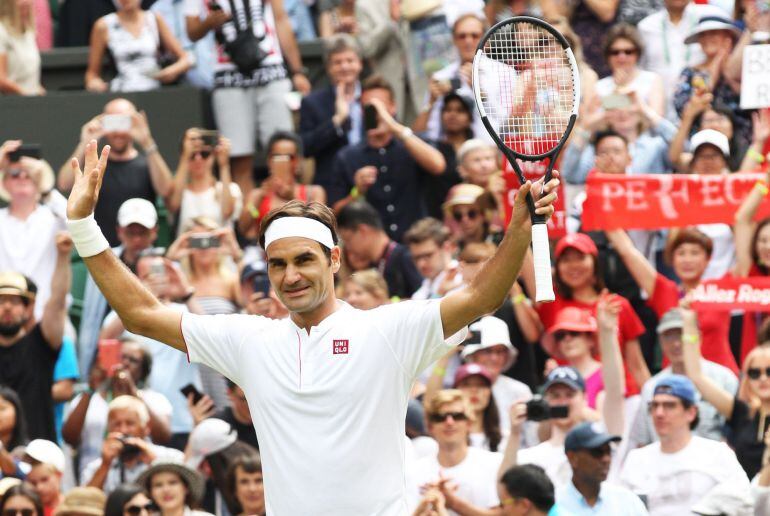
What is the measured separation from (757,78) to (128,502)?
15.1ft

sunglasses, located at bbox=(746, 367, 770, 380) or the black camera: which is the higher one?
sunglasses, located at bbox=(746, 367, 770, 380)

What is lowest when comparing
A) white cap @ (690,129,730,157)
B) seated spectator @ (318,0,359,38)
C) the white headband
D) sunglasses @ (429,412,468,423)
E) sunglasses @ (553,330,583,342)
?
sunglasses @ (429,412,468,423)

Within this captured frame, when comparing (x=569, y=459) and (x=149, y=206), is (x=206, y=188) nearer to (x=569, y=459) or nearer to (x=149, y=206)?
(x=149, y=206)

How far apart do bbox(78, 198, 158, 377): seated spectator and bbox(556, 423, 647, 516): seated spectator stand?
13.4 ft

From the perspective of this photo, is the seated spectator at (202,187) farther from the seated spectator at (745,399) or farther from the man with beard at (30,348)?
the seated spectator at (745,399)

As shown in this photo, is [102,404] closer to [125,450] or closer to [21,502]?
[125,450]

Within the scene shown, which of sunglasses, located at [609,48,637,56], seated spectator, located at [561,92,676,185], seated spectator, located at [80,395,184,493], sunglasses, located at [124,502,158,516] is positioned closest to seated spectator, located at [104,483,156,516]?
sunglasses, located at [124,502,158,516]

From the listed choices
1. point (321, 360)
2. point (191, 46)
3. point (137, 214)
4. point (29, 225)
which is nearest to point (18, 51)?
point (191, 46)

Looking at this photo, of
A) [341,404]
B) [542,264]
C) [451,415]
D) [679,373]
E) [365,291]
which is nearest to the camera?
[542,264]

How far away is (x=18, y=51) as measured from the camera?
47.3 ft

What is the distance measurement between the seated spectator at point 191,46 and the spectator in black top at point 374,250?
299 cm

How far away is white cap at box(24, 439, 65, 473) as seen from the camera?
390 inches

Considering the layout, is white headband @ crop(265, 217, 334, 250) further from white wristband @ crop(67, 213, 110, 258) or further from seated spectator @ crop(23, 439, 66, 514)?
seated spectator @ crop(23, 439, 66, 514)

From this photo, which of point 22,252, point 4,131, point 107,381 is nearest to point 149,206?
point 22,252
